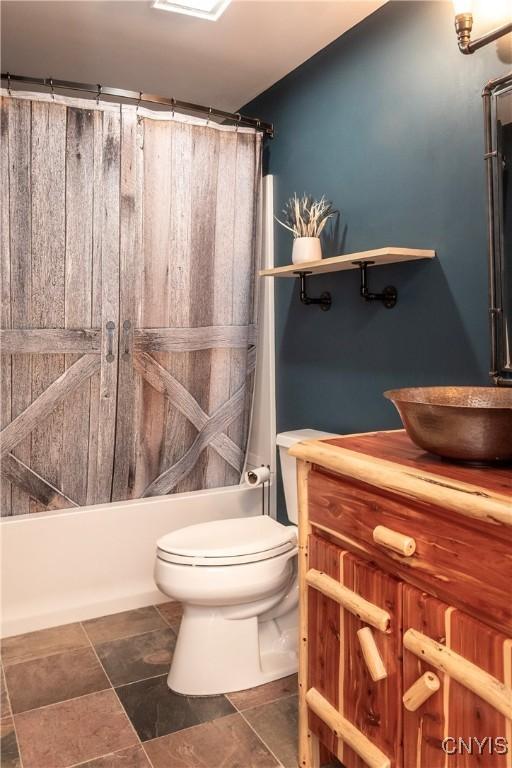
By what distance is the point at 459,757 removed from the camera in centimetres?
112

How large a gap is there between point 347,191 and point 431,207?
0.48 metres

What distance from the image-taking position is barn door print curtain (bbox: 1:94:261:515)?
240 cm

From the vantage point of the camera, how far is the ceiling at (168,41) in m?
2.16

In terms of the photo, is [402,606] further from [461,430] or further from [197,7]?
[197,7]

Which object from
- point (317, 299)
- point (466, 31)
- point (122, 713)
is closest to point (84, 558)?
point (122, 713)

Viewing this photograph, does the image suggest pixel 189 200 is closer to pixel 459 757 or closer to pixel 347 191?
pixel 347 191

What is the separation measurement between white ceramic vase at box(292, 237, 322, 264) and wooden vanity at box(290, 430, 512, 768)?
0.99m

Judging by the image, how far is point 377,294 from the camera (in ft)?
7.12

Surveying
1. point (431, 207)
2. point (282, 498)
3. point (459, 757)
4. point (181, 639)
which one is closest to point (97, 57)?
point (431, 207)

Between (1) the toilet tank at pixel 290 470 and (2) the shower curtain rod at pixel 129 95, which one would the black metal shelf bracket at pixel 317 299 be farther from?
(2) the shower curtain rod at pixel 129 95

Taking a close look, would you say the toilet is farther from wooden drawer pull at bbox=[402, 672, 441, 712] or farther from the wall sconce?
the wall sconce

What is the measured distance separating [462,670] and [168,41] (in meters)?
2.38

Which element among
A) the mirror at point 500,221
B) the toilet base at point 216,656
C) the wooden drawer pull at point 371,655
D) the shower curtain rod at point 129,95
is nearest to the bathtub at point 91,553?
the shower curtain rod at point 129,95

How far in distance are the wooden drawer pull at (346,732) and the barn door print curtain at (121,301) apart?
1395mm
